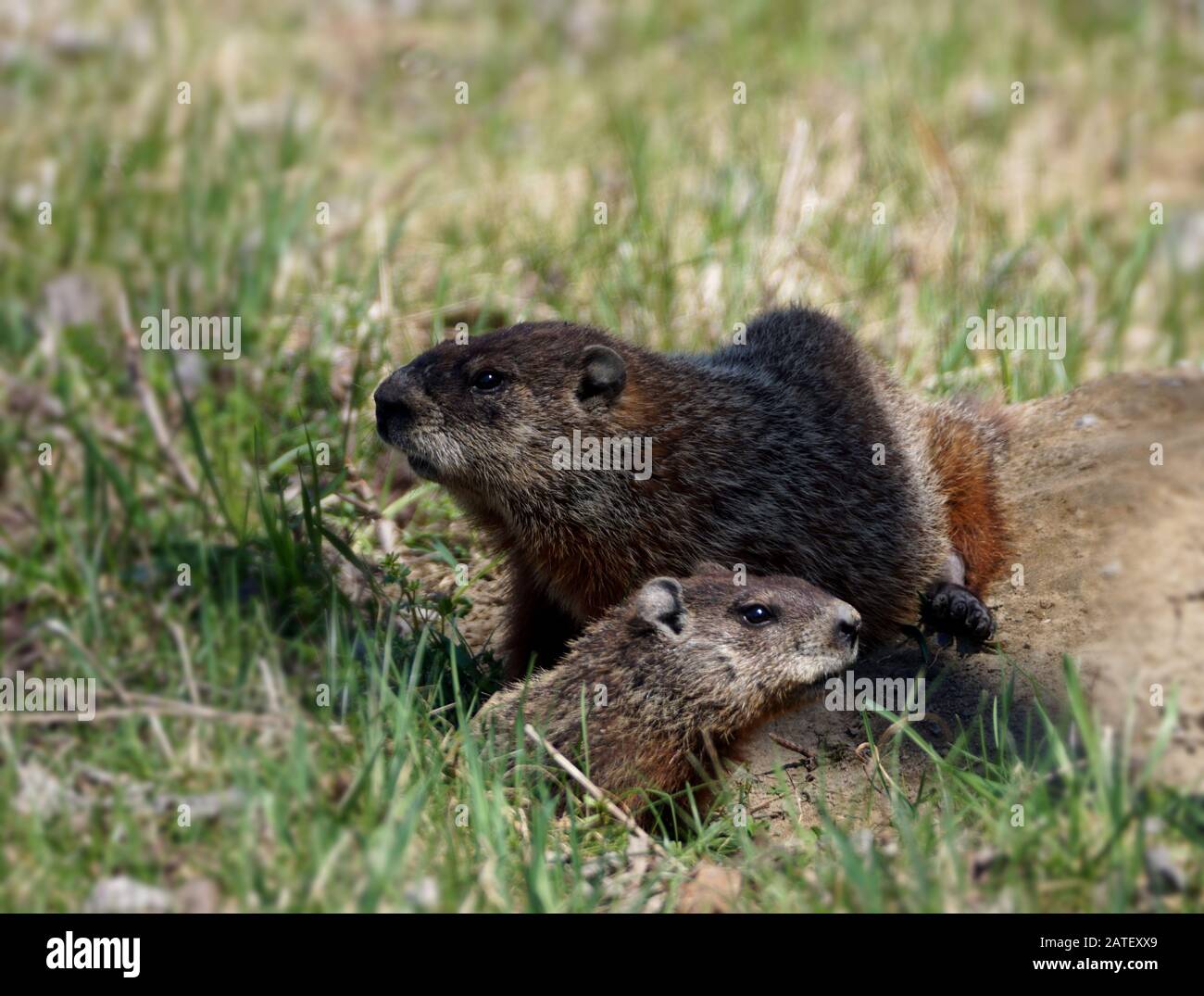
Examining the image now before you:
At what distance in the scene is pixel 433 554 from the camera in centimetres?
629

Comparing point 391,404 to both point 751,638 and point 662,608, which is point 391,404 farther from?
point 751,638

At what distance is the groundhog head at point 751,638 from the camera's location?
15.8 feet

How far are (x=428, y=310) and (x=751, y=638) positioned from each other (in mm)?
3247

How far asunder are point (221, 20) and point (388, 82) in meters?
1.63

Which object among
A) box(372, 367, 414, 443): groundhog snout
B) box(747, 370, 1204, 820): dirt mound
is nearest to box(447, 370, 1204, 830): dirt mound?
box(747, 370, 1204, 820): dirt mound

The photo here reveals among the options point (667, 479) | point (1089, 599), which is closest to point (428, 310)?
point (667, 479)

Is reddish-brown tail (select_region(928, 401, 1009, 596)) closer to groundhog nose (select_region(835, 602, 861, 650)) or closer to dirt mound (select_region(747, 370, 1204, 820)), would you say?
dirt mound (select_region(747, 370, 1204, 820))

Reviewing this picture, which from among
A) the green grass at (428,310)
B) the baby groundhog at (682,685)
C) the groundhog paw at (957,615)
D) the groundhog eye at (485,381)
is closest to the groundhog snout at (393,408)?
the groundhog eye at (485,381)

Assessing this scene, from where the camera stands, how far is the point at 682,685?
4.83 metres

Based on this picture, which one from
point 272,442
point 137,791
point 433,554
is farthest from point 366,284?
point 137,791

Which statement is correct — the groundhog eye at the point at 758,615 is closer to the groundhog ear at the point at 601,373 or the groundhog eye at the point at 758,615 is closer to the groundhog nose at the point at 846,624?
the groundhog nose at the point at 846,624

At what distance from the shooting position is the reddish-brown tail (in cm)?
573

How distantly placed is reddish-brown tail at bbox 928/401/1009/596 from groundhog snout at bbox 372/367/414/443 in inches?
87.1

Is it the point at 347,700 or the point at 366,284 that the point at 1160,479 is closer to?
the point at 347,700
